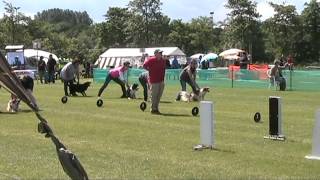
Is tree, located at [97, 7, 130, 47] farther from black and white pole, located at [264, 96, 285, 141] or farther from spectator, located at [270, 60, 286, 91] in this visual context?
black and white pole, located at [264, 96, 285, 141]

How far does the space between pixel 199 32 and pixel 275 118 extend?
95539mm

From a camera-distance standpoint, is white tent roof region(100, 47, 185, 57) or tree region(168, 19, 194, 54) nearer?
white tent roof region(100, 47, 185, 57)

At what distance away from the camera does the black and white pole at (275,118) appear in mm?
12453

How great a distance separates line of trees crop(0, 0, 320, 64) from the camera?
80.0m

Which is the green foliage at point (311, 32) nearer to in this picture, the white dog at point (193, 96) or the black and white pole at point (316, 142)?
the white dog at point (193, 96)

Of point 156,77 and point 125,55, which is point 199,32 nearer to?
point 125,55

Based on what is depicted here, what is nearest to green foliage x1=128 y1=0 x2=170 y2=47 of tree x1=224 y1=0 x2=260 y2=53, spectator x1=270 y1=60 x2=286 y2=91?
tree x1=224 y1=0 x2=260 y2=53

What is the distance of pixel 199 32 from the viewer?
353ft

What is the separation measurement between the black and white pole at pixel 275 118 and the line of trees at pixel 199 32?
66173 millimetres

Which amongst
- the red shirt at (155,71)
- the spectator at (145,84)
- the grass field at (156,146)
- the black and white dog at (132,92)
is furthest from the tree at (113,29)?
the grass field at (156,146)

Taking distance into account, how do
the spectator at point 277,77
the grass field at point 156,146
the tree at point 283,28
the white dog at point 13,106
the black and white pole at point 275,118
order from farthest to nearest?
the tree at point 283,28 < the spectator at point 277,77 < the white dog at point 13,106 < the black and white pole at point 275,118 < the grass field at point 156,146

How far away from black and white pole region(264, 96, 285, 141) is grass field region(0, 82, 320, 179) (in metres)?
0.26

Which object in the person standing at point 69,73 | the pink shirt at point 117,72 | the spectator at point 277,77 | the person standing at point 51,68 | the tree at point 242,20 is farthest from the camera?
the tree at point 242,20

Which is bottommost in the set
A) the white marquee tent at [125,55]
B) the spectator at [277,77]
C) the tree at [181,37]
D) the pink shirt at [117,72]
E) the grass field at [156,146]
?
the grass field at [156,146]
